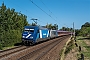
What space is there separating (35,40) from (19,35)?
5.00m

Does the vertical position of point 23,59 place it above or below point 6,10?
below

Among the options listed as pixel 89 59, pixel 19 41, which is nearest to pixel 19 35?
Answer: pixel 19 41

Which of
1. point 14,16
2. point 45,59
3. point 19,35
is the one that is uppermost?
point 14,16

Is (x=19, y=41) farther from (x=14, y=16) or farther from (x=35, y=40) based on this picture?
(x=14, y=16)

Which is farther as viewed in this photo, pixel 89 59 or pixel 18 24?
pixel 18 24

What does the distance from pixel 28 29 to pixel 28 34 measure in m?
0.91

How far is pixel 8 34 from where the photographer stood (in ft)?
98.6

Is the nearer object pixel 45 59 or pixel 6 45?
pixel 45 59

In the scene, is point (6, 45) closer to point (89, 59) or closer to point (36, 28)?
point (36, 28)

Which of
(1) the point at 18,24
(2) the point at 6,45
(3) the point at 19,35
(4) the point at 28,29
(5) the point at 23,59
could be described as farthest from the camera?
(1) the point at 18,24

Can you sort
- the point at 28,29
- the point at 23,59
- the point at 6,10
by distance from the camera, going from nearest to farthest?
the point at 23,59 < the point at 28,29 < the point at 6,10

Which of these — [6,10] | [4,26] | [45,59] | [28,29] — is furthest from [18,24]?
[45,59]

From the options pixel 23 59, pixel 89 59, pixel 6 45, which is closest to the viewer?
pixel 89 59

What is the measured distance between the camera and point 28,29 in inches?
1236
